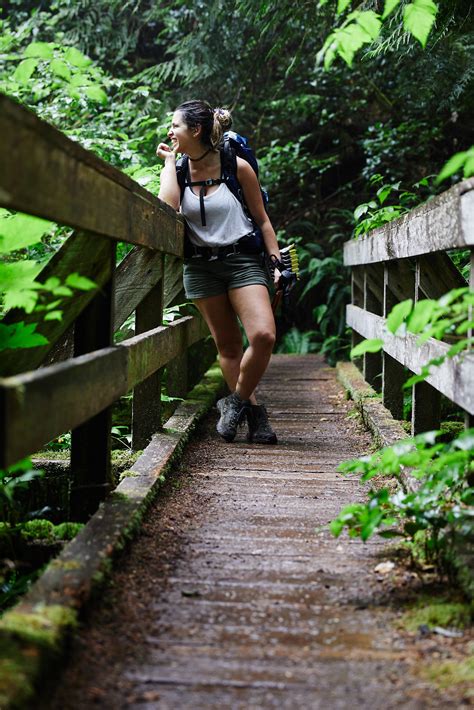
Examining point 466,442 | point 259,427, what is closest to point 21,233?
point 466,442

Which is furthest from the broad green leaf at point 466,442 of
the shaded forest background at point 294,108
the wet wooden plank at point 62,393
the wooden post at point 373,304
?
the shaded forest background at point 294,108

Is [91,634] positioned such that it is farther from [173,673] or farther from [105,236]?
[105,236]

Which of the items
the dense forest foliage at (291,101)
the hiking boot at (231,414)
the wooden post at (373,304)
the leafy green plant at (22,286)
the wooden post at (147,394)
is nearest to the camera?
the leafy green plant at (22,286)

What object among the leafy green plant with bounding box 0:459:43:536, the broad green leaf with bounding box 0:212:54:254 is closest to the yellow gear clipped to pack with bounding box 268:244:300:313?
the leafy green plant with bounding box 0:459:43:536

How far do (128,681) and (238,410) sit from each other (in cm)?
327

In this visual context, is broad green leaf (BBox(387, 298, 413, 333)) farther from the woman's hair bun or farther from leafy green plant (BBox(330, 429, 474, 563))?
the woman's hair bun

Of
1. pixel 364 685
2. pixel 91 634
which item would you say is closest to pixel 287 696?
pixel 364 685

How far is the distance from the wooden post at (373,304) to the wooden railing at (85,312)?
229cm

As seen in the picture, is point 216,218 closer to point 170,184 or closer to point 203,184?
point 203,184

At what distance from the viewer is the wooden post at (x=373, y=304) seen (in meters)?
6.66

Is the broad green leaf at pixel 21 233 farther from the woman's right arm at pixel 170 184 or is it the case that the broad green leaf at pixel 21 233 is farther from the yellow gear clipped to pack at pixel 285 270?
the yellow gear clipped to pack at pixel 285 270

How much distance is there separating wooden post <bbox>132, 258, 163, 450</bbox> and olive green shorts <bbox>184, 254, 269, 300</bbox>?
49 centimetres

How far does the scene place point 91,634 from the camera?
2148 millimetres

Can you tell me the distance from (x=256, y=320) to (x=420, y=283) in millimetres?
→ 1058
